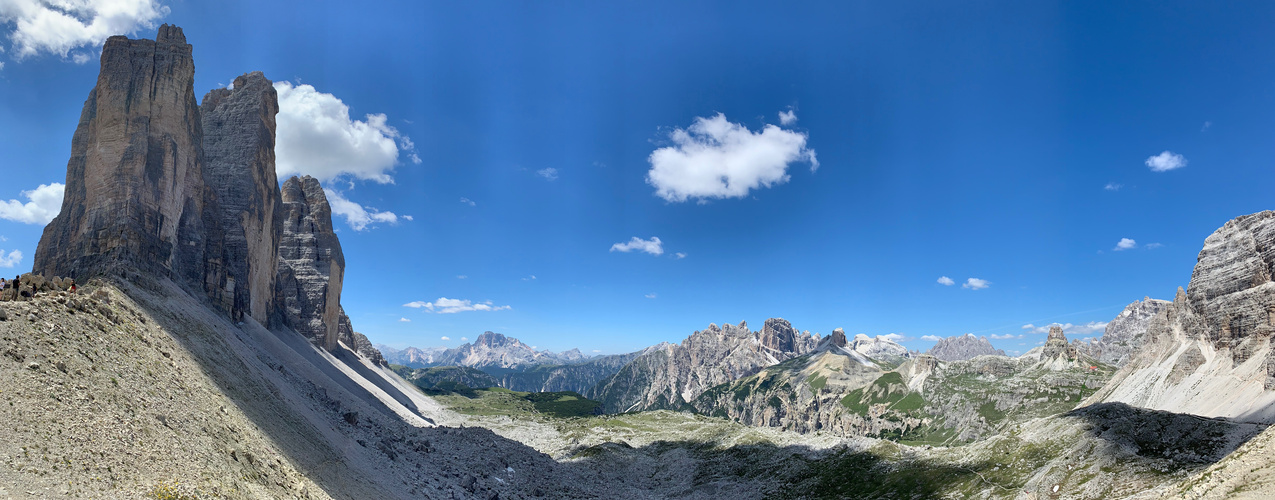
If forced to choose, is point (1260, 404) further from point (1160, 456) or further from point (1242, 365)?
point (1160, 456)

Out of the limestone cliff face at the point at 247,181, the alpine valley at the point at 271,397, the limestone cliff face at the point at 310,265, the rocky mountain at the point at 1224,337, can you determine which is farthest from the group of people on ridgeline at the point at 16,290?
the rocky mountain at the point at 1224,337

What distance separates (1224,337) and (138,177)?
172 m

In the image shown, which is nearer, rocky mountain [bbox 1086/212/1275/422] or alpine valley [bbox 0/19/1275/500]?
alpine valley [bbox 0/19/1275/500]

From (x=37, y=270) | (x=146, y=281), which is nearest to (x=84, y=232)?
(x=37, y=270)

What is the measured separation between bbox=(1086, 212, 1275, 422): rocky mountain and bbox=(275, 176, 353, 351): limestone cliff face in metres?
183

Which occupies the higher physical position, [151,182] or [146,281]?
[151,182]

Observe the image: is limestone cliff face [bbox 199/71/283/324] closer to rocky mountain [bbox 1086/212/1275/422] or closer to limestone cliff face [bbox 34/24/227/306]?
limestone cliff face [bbox 34/24/227/306]

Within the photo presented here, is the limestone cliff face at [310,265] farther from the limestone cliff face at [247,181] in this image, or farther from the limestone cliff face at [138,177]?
the limestone cliff face at [138,177]

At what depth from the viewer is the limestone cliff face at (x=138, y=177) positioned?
56562 mm

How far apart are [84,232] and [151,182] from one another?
9.15 m

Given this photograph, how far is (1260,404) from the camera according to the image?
212ft

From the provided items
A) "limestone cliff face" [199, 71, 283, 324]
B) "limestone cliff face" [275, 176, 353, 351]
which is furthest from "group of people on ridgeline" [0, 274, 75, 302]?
"limestone cliff face" [275, 176, 353, 351]

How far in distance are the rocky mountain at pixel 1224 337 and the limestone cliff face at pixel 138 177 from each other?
459 feet

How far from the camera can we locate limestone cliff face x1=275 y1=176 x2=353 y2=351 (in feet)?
439
